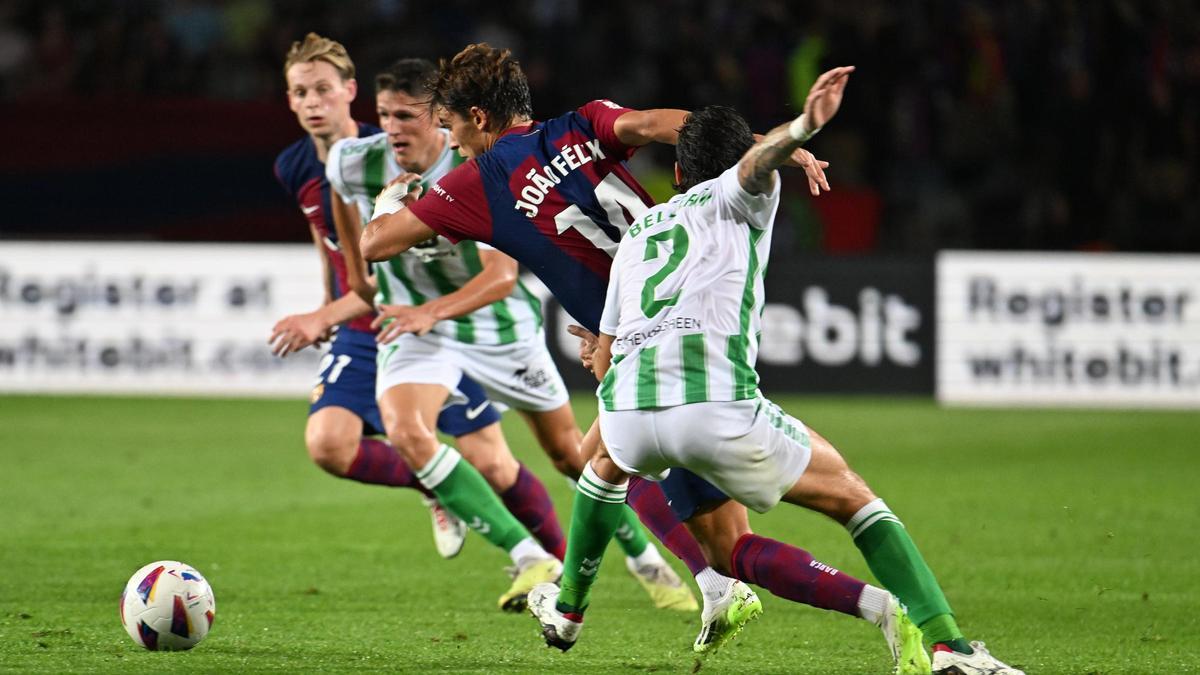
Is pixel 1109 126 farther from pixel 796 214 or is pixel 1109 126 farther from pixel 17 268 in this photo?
pixel 17 268

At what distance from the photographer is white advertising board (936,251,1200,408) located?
45.4 feet

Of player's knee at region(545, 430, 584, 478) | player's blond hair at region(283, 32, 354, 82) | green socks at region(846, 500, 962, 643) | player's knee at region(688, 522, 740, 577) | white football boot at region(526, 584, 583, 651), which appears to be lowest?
player's knee at region(545, 430, 584, 478)

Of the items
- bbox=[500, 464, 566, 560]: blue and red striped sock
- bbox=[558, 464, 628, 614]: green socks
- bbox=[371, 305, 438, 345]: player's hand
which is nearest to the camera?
bbox=[558, 464, 628, 614]: green socks

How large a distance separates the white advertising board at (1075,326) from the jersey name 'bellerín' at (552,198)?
916 centimetres

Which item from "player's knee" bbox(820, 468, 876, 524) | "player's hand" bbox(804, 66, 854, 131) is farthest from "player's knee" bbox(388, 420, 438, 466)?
"player's hand" bbox(804, 66, 854, 131)

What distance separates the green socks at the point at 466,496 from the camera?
253 inches

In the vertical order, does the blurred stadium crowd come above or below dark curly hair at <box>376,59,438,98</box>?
below

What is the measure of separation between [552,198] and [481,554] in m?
3.04

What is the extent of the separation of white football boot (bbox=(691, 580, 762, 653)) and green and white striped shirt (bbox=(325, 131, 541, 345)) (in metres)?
1.97

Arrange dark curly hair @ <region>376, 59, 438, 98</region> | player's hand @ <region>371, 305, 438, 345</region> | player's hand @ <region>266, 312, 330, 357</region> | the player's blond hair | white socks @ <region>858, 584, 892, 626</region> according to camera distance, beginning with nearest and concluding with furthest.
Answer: white socks @ <region>858, 584, 892, 626</region>, player's hand @ <region>371, 305, 438, 345</region>, dark curly hair @ <region>376, 59, 438, 98</region>, player's hand @ <region>266, 312, 330, 357</region>, the player's blond hair

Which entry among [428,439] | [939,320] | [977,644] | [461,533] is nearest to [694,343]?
[977,644]

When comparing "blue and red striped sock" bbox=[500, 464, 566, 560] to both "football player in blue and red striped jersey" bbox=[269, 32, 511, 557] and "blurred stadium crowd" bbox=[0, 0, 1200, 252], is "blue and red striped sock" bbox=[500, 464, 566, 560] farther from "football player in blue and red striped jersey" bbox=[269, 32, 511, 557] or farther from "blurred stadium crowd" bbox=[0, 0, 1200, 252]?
"blurred stadium crowd" bbox=[0, 0, 1200, 252]

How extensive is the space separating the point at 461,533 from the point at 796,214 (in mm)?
8814

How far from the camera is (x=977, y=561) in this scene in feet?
24.5
